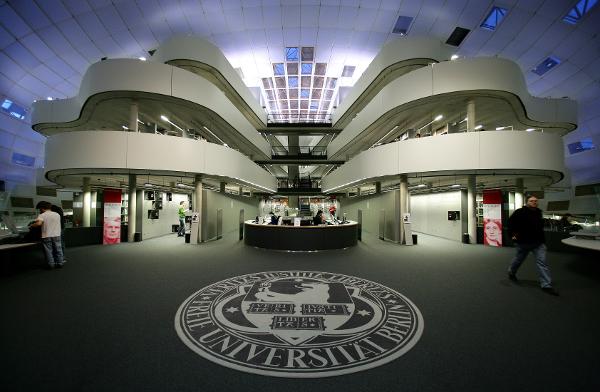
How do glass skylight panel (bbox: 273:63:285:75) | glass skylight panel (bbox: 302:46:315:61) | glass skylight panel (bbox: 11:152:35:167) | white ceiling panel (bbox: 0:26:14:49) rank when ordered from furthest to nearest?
glass skylight panel (bbox: 273:63:285:75), glass skylight panel (bbox: 11:152:35:167), glass skylight panel (bbox: 302:46:315:61), white ceiling panel (bbox: 0:26:14:49)

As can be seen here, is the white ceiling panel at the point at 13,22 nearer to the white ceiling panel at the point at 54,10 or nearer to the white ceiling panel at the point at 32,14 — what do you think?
the white ceiling panel at the point at 32,14

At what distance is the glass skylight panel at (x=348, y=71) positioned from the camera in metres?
19.8

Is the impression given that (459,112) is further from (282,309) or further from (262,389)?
(262,389)

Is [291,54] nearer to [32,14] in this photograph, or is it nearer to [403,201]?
[403,201]

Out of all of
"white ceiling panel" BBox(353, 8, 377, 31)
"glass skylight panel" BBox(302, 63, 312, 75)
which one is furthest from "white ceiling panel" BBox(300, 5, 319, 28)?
"glass skylight panel" BBox(302, 63, 312, 75)

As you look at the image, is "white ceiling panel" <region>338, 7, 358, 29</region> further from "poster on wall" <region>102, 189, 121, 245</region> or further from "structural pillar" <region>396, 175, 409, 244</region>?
"poster on wall" <region>102, 189, 121, 245</region>

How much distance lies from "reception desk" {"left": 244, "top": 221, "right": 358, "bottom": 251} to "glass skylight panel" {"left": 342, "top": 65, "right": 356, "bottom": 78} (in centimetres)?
1601

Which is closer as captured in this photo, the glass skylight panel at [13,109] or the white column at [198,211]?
the white column at [198,211]

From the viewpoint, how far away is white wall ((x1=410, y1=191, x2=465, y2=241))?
1312 centimetres

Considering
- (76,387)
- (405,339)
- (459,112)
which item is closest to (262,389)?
(76,387)

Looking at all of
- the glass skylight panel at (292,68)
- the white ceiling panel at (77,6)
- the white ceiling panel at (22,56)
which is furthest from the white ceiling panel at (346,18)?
the white ceiling panel at (22,56)

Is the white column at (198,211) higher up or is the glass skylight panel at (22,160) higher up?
the glass skylight panel at (22,160)

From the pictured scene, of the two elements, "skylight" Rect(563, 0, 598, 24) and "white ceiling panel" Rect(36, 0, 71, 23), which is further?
"skylight" Rect(563, 0, 598, 24)

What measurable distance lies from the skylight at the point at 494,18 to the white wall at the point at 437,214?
33.4 ft
